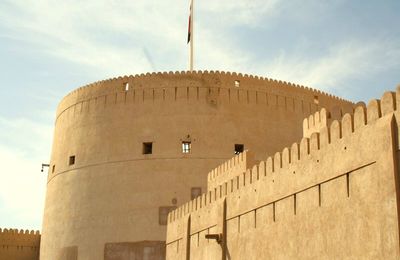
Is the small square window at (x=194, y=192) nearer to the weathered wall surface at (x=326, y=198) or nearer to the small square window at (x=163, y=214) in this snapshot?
the small square window at (x=163, y=214)

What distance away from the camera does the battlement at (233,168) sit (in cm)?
1321

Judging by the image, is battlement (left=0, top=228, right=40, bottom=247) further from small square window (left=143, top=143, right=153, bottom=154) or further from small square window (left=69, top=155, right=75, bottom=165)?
small square window (left=143, top=143, right=153, bottom=154)

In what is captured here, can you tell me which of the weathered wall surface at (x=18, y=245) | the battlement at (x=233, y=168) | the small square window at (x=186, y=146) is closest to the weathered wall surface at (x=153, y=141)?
the small square window at (x=186, y=146)

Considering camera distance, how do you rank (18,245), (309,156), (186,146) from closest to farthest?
(309,156) < (186,146) < (18,245)

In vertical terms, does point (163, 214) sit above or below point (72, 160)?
below

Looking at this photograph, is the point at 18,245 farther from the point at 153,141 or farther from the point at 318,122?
the point at 318,122

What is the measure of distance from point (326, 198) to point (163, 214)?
42.2 ft

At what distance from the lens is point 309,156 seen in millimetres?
8562

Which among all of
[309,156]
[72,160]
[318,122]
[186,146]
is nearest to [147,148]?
[186,146]

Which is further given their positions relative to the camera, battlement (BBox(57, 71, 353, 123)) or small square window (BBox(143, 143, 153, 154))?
battlement (BBox(57, 71, 353, 123))

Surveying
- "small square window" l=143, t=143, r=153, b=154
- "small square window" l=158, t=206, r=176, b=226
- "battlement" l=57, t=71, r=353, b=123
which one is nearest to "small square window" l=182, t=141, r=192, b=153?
"small square window" l=143, t=143, r=153, b=154

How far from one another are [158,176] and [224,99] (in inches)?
150

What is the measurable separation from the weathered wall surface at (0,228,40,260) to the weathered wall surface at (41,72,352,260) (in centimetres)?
512

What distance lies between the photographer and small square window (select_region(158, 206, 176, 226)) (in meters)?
20.2
